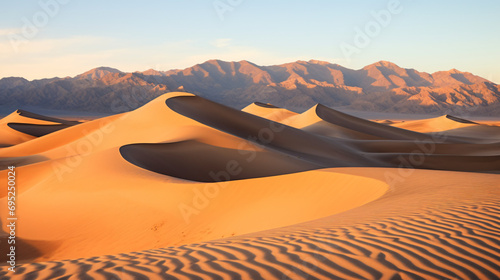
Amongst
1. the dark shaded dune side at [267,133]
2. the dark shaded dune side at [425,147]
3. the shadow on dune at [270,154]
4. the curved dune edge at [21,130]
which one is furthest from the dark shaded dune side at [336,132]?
the curved dune edge at [21,130]

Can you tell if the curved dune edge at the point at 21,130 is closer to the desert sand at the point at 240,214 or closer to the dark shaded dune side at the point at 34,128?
the dark shaded dune side at the point at 34,128

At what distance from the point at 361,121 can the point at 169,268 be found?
4280cm

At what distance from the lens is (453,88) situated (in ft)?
398

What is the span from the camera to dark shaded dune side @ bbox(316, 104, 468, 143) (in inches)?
1534

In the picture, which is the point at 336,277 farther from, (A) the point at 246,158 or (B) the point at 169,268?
(A) the point at 246,158

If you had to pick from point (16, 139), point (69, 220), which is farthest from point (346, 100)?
point (69, 220)

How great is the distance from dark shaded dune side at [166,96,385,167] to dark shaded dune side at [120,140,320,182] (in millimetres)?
3841

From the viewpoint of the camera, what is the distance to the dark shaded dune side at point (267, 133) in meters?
22.9

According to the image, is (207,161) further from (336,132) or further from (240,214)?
(336,132)

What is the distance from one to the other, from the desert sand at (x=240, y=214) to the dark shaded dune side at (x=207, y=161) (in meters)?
0.07

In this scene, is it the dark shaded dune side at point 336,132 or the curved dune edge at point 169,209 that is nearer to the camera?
the curved dune edge at point 169,209

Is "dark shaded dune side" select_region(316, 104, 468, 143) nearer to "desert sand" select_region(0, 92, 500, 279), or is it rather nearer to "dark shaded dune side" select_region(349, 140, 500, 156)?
"dark shaded dune side" select_region(349, 140, 500, 156)

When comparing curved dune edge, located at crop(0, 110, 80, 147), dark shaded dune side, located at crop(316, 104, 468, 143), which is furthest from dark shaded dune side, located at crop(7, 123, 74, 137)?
dark shaded dune side, located at crop(316, 104, 468, 143)

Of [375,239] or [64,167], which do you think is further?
[64,167]
